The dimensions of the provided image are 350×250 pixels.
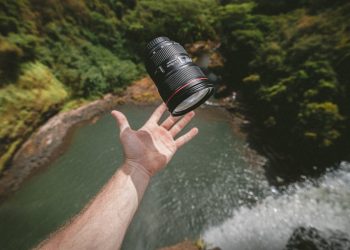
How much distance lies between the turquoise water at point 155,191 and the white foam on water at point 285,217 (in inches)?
11.1

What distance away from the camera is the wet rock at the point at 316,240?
516 cm

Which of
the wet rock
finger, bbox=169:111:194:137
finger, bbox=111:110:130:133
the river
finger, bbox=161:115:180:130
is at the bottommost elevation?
the wet rock

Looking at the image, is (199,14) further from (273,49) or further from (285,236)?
(285,236)

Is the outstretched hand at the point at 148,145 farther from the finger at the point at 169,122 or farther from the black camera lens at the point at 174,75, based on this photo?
the black camera lens at the point at 174,75

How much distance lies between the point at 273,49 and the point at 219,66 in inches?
143

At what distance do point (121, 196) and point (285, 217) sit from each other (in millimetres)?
5515

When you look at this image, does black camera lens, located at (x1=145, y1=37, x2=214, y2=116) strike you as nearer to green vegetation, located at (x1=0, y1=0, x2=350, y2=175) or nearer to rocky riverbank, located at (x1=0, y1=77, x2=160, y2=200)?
green vegetation, located at (x1=0, y1=0, x2=350, y2=175)

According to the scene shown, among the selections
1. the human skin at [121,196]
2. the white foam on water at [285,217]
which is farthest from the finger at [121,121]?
the white foam on water at [285,217]

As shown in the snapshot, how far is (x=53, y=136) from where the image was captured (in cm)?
834

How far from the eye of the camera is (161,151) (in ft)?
6.32

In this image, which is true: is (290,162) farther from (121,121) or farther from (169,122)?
(121,121)

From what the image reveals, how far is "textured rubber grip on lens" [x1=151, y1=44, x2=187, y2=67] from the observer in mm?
1900

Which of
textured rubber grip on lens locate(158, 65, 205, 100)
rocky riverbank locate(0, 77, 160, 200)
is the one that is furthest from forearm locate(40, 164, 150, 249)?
rocky riverbank locate(0, 77, 160, 200)

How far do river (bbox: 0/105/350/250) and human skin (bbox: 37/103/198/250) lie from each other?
13.2ft
